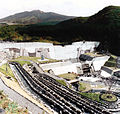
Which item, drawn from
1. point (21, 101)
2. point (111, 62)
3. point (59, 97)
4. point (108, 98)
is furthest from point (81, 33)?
point (21, 101)

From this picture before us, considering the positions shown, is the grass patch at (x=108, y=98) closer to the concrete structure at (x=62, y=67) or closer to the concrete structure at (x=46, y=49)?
the concrete structure at (x=62, y=67)

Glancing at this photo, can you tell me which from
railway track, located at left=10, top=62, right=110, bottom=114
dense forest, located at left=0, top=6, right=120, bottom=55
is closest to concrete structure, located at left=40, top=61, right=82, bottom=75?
railway track, located at left=10, top=62, right=110, bottom=114

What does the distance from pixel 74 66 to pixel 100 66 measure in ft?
40.2

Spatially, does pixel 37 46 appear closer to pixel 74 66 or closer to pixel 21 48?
pixel 21 48

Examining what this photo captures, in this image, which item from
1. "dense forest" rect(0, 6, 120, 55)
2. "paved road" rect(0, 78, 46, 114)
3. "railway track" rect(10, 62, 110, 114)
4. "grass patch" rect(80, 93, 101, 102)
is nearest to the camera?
"paved road" rect(0, 78, 46, 114)

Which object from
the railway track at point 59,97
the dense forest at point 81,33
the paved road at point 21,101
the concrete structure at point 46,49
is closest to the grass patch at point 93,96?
the railway track at point 59,97

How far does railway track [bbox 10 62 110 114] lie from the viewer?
2787 cm

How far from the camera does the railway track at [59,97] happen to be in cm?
2787

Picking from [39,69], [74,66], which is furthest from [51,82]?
[74,66]

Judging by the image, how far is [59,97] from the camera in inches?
1251

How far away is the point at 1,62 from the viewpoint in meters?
48.9

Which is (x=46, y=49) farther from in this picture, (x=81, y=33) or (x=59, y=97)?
(x=81, y=33)

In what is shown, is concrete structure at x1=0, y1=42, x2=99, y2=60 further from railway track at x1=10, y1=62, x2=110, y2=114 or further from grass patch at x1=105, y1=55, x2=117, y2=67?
railway track at x1=10, y1=62, x2=110, y2=114

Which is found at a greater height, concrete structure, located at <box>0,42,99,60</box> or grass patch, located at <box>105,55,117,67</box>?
concrete structure, located at <box>0,42,99,60</box>
